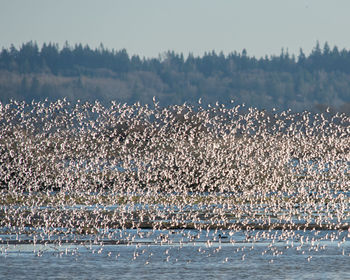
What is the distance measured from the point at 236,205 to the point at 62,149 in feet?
141

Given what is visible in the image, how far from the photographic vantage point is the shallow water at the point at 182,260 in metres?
27.2

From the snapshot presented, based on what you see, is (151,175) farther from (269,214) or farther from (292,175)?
(269,214)

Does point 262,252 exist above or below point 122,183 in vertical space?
below

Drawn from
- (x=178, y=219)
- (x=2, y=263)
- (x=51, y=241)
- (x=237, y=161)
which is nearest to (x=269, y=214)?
(x=178, y=219)

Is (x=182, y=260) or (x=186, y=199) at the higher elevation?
(x=186, y=199)

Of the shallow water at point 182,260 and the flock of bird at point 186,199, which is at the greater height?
the flock of bird at point 186,199

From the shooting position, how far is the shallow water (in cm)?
2722

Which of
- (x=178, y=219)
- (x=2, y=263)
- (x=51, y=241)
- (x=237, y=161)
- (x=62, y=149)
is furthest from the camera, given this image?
(x=62, y=149)

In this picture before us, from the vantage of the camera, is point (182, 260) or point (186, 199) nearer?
point (182, 260)

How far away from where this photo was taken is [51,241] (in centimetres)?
3438

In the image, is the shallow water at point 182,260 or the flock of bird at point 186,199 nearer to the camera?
the shallow water at point 182,260

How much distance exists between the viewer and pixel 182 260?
30.0m

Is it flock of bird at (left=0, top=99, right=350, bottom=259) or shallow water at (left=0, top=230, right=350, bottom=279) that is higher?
flock of bird at (left=0, top=99, right=350, bottom=259)

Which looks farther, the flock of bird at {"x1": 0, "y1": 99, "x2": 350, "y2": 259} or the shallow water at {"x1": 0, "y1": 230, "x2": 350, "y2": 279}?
the flock of bird at {"x1": 0, "y1": 99, "x2": 350, "y2": 259}
